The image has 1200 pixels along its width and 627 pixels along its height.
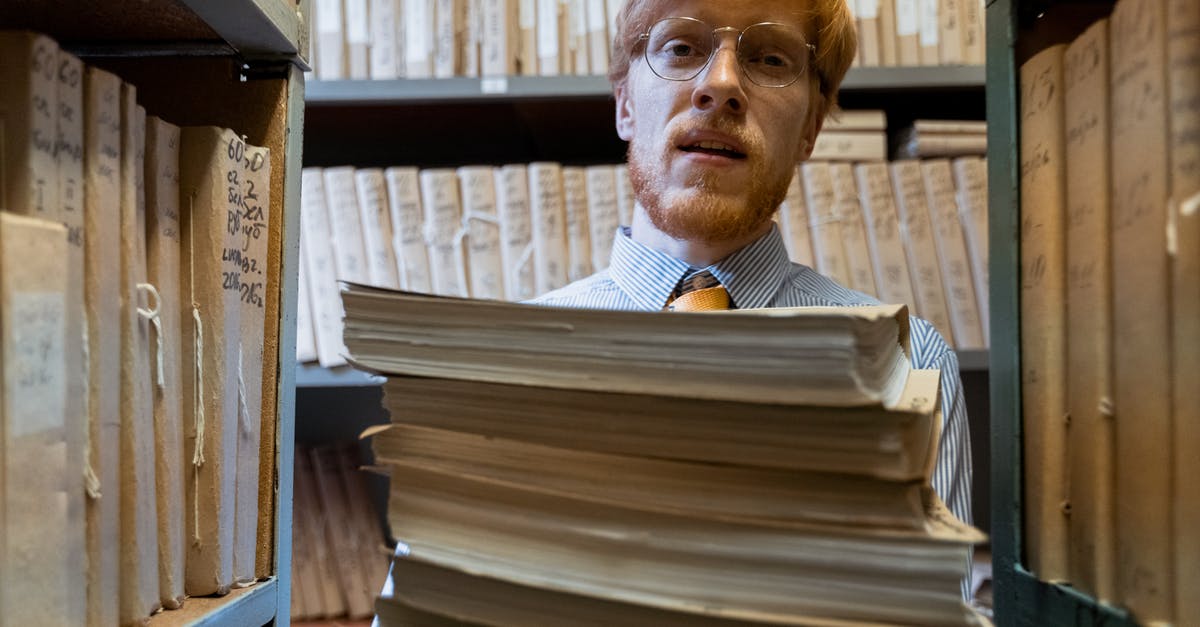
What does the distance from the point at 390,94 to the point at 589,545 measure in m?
1.07

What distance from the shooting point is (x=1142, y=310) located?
0.32m

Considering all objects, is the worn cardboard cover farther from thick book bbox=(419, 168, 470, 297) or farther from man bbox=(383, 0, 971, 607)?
thick book bbox=(419, 168, 470, 297)

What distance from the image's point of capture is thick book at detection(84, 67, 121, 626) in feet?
1.32

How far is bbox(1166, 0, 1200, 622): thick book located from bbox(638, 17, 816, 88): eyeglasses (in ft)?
2.28

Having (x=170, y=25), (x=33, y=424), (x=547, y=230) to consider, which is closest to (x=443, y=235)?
(x=547, y=230)

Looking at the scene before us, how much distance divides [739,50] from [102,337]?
0.75 metres

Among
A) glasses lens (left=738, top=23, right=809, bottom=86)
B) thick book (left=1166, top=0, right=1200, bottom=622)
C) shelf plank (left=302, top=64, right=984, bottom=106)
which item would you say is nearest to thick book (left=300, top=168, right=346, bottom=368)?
shelf plank (left=302, top=64, right=984, bottom=106)

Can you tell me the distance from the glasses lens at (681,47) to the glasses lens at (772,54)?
44mm

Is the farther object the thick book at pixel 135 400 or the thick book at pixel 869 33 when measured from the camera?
the thick book at pixel 869 33

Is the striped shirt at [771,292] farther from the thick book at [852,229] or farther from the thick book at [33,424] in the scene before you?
the thick book at [33,424]

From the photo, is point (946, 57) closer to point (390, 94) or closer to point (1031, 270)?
point (390, 94)

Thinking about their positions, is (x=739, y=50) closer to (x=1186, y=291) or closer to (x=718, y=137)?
(x=718, y=137)

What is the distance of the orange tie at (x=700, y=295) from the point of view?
0.98m

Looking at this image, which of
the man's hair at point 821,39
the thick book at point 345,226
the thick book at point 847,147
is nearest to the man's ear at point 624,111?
the man's hair at point 821,39
